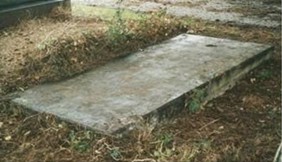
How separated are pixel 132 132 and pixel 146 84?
2.05 ft

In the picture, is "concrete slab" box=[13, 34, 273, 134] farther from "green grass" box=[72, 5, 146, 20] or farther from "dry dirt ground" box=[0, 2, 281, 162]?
"green grass" box=[72, 5, 146, 20]

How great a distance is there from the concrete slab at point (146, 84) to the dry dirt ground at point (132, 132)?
85 mm

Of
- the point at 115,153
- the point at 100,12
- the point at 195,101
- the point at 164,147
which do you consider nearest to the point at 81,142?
the point at 115,153

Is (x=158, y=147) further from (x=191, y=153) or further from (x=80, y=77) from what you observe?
(x=80, y=77)

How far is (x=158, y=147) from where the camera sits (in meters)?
2.74

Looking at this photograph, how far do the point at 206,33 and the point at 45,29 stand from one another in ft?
5.62

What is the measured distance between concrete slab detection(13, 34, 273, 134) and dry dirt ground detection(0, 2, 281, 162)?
0.28 feet

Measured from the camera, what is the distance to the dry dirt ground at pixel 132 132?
271cm

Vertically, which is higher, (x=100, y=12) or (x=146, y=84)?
(x=146, y=84)

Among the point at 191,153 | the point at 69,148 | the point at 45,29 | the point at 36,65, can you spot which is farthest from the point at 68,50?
the point at 191,153

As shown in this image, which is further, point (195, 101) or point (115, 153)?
point (195, 101)

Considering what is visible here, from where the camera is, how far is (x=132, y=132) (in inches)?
111

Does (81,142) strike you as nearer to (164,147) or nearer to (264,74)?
(164,147)

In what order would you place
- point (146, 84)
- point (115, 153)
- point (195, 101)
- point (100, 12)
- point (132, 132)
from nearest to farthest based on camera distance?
point (115, 153), point (132, 132), point (195, 101), point (146, 84), point (100, 12)
